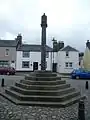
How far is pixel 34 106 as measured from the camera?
9.30 metres

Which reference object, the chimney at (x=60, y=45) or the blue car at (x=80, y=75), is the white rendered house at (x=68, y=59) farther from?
the blue car at (x=80, y=75)

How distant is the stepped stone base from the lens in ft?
32.1

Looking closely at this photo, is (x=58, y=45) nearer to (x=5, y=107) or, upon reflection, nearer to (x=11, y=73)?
(x=11, y=73)

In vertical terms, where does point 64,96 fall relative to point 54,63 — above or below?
below

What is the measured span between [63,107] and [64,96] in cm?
107

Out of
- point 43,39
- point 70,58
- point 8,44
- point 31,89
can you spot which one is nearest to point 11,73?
point 8,44

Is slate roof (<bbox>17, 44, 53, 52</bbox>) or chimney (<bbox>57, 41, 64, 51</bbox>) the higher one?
chimney (<bbox>57, 41, 64, 51</bbox>)

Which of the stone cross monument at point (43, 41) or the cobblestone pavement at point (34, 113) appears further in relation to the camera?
the stone cross monument at point (43, 41)

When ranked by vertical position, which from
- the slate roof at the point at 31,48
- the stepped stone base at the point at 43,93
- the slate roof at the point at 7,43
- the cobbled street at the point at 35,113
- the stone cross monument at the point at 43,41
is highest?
the slate roof at the point at 7,43

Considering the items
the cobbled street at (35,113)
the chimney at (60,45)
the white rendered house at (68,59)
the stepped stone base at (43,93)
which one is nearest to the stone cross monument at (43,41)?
the stepped stone base at (43,93)

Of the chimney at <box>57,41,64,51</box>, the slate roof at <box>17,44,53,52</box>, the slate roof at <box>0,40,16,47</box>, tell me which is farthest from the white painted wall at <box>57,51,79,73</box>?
the slate roof at <box>0,40,16,47</box>

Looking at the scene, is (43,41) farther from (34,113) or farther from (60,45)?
(60,45)

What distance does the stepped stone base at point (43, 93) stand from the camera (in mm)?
9785

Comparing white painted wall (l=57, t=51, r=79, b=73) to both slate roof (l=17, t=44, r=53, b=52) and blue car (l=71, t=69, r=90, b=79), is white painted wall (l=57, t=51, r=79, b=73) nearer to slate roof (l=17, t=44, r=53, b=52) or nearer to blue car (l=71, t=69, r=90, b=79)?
slate roof (l=17, t=44, r=53, b=52)
